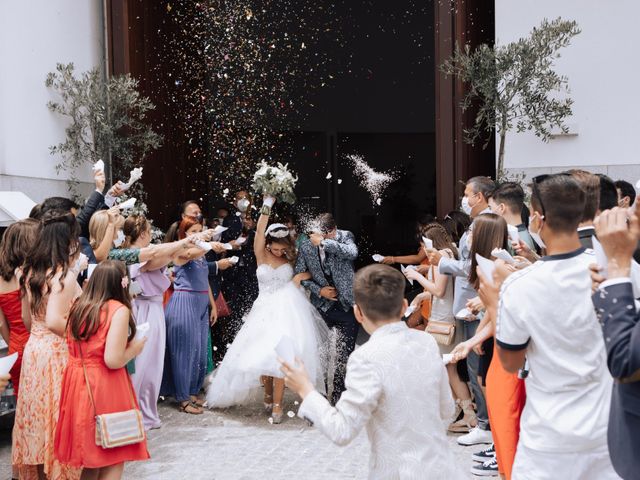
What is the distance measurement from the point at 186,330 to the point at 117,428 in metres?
3.18

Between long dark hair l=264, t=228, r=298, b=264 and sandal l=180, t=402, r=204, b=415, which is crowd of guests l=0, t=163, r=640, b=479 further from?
long dark hair l=264, t=228, r=298, b=264

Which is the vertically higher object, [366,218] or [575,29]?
[575,29]

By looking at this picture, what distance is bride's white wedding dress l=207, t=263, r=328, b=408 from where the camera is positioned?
7.18 meters

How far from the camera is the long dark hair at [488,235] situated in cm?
512

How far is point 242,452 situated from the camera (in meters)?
6.27

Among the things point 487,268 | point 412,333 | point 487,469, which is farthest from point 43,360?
point 487,469

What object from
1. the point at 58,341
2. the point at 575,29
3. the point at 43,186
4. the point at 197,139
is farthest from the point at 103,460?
the point at 197,139

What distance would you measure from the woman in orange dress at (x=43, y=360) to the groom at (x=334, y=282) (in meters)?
2.98

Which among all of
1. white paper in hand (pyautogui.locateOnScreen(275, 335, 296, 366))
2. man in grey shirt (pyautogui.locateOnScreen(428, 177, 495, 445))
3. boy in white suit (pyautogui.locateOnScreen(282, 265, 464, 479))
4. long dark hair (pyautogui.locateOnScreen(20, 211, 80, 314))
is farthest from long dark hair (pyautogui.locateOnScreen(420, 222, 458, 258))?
white paper in hand (pyautogui.locateOnScreen(275, 335, 296, 366))

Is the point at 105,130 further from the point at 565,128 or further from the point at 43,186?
the point at 565,128

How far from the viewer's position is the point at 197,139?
37.1 feet

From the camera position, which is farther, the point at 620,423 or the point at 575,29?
the point at 575,29

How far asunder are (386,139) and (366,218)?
4.86ft

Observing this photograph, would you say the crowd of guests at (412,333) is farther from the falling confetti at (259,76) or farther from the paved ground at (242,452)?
the falling confetti at (259,76)
